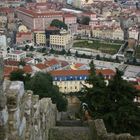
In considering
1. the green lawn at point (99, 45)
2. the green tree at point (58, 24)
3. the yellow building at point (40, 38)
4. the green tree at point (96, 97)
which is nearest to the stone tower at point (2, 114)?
the green tree at point (96, 97)

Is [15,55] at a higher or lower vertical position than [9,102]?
lower

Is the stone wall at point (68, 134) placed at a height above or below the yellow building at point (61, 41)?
above

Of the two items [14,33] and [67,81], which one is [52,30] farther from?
[67,81]

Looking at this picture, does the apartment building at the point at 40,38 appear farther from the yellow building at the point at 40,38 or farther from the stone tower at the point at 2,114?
the stone tower at the point at 2,114

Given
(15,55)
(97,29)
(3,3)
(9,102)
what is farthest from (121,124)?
(3,3)

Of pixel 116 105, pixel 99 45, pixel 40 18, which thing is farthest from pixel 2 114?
pixel 40 18

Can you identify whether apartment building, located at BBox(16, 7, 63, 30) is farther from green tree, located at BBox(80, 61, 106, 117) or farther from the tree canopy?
the tree canopy
